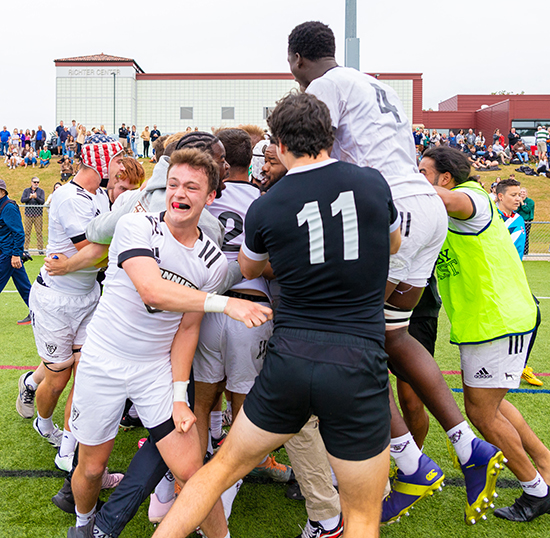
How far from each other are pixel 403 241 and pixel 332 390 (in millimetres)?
1030

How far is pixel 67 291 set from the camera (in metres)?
3.58

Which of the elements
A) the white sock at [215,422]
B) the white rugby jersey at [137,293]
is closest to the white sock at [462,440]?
the white rugby jersey at [137,293]

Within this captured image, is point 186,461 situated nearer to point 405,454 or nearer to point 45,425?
point 405,454

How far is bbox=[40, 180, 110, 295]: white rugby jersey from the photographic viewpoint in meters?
3.45

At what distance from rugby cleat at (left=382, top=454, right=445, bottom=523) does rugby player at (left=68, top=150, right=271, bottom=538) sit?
101 cm

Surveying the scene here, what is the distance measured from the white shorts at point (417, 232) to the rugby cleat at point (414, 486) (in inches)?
42.3

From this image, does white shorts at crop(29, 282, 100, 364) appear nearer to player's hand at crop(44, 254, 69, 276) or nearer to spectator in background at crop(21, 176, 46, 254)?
player's hand at crop(44, 254, 69, 276)

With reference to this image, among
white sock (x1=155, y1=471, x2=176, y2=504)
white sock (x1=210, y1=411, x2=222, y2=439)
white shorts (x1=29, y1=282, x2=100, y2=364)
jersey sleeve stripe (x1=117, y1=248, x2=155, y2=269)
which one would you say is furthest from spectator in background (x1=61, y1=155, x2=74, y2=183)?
jersey sleeve stripe (x1=117, y1=248, x2=155, y2=269)

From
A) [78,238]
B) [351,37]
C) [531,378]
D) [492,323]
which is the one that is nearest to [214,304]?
[78,238]

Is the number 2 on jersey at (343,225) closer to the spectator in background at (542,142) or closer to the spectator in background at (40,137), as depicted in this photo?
the spectator in background at (40,137)

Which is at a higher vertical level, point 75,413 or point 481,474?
point 75,413

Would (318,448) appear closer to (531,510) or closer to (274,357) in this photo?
(274,357)

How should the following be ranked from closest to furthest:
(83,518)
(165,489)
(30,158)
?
(83,518) → (165,489) → (30,158)

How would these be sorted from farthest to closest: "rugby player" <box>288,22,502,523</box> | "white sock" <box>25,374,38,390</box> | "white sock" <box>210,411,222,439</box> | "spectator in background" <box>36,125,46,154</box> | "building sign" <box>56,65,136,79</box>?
"building sign" <box>56,65,136,79</box> → "spectator in background" <box>36,125,46,154</box> → "white sock" <box>25,374,38,390</box> → "white sock" <box>210,411,222,439</box> → "rugby player" <box>288,22,502,523</box>
